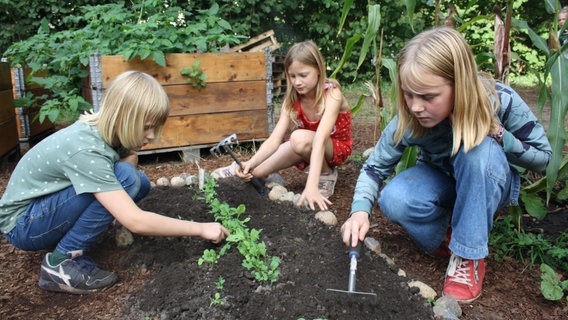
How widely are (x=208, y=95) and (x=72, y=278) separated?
228 cm

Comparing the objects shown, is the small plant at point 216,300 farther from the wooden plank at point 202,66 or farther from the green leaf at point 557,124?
the wooden plank at point 202,66

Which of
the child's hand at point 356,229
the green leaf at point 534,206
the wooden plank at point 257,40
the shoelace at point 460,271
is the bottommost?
the shoelace at point 460,271

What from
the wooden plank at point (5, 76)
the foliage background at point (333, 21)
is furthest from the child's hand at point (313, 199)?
the foliage background at point (333, 21)

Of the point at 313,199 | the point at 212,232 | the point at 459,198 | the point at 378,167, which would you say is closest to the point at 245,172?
the point at 313,199

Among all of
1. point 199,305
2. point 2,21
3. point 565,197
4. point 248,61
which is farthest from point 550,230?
point 2,21

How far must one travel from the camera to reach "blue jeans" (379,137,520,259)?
1904 mm

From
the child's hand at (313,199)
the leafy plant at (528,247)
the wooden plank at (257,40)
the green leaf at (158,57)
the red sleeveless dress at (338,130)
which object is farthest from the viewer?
the wooden plank at (257,40)

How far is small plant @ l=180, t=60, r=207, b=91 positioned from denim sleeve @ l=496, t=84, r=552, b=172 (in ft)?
8.45

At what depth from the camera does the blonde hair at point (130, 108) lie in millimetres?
1981

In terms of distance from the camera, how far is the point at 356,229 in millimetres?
1884

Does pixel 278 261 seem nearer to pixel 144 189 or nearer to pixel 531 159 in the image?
pixel 144 189

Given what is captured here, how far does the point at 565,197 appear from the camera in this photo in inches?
105

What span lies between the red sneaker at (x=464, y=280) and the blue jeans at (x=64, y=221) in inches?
61.1

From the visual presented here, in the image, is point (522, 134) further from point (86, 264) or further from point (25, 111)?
point (25, 111)
